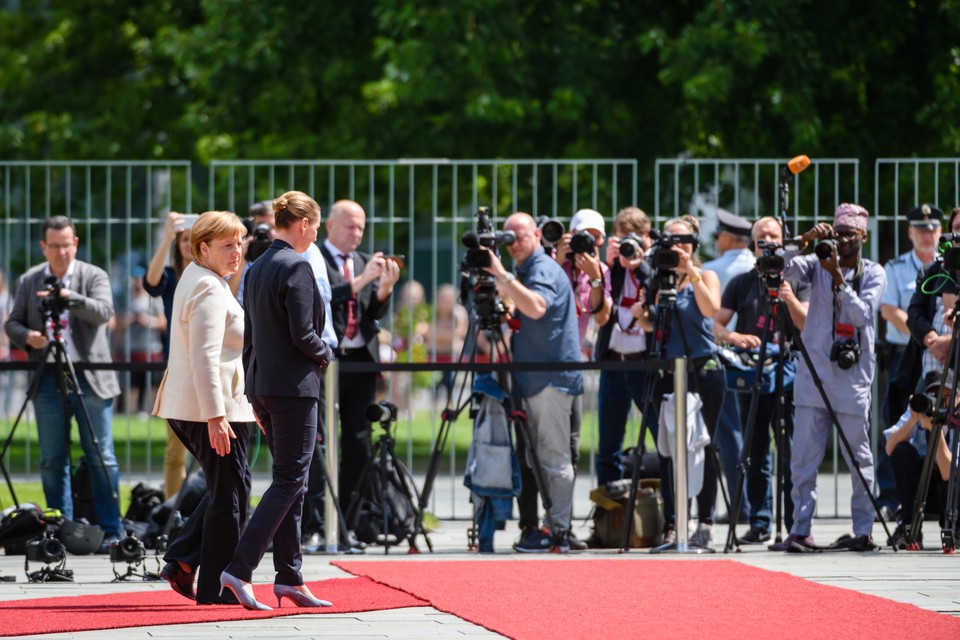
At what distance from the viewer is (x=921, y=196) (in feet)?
42.3

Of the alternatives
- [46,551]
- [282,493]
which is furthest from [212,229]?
[46,551]

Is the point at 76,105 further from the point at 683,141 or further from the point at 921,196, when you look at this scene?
the point at 921,196

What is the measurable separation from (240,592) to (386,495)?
9.12ft

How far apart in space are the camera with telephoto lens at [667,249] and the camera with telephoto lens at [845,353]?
0.98 metres

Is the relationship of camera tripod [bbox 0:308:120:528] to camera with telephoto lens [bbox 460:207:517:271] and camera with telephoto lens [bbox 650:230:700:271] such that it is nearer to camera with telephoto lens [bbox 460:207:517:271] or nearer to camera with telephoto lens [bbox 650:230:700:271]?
camera with telephoto lens [bbox 460:207:517:271]

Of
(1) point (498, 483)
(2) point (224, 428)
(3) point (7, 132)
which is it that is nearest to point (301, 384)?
(2) point (224, 428)

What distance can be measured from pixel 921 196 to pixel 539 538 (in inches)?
192

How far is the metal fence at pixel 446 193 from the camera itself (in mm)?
12164

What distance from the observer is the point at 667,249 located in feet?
31.3

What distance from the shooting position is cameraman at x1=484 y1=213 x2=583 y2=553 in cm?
962

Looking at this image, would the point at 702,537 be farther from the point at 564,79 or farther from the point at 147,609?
the point at 564,79

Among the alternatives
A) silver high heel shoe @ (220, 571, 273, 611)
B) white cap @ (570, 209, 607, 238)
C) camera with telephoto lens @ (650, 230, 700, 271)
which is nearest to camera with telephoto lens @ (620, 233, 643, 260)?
camera with telephoto lens @ (650, 230, 700, 271)

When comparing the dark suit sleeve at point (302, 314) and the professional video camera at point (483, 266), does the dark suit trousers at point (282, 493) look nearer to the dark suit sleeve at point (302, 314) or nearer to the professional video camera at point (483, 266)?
the dark suit sleeve at point (302, 314)

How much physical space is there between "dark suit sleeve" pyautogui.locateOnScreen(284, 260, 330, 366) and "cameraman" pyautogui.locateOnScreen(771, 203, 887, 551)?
3333mm
